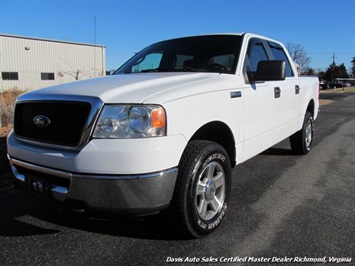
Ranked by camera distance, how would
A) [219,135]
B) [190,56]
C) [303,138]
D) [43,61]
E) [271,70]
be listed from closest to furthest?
[219,135], [271,70], [190,56], [303,138], [43,61]

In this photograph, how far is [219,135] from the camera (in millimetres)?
3568

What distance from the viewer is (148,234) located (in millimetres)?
3240

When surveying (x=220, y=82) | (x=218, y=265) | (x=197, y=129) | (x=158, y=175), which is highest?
(x=220, y=82)

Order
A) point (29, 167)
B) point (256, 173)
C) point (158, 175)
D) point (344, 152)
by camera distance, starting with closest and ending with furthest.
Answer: point (158, 175)
point (29, 167)
point (256, 173)
point (344, 152)

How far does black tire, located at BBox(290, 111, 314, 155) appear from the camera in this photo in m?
6.10

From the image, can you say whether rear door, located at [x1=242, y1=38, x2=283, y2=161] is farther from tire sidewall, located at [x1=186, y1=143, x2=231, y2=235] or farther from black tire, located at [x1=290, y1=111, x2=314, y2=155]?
black tire, located at [x1=290, y1=111, x2=314, y2=155]

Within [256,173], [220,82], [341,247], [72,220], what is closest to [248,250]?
[341,247]

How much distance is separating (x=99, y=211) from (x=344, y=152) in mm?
5680

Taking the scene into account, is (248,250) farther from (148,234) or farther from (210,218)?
(148,234)

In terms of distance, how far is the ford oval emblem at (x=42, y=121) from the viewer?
Answer: 112 inches

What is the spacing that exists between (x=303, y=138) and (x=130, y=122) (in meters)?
4.39

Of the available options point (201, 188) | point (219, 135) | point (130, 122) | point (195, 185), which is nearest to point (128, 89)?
point (130, 122)

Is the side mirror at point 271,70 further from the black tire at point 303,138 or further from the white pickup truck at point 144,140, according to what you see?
the black tire at point 303,138

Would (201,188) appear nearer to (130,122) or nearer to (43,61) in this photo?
(130,122)
